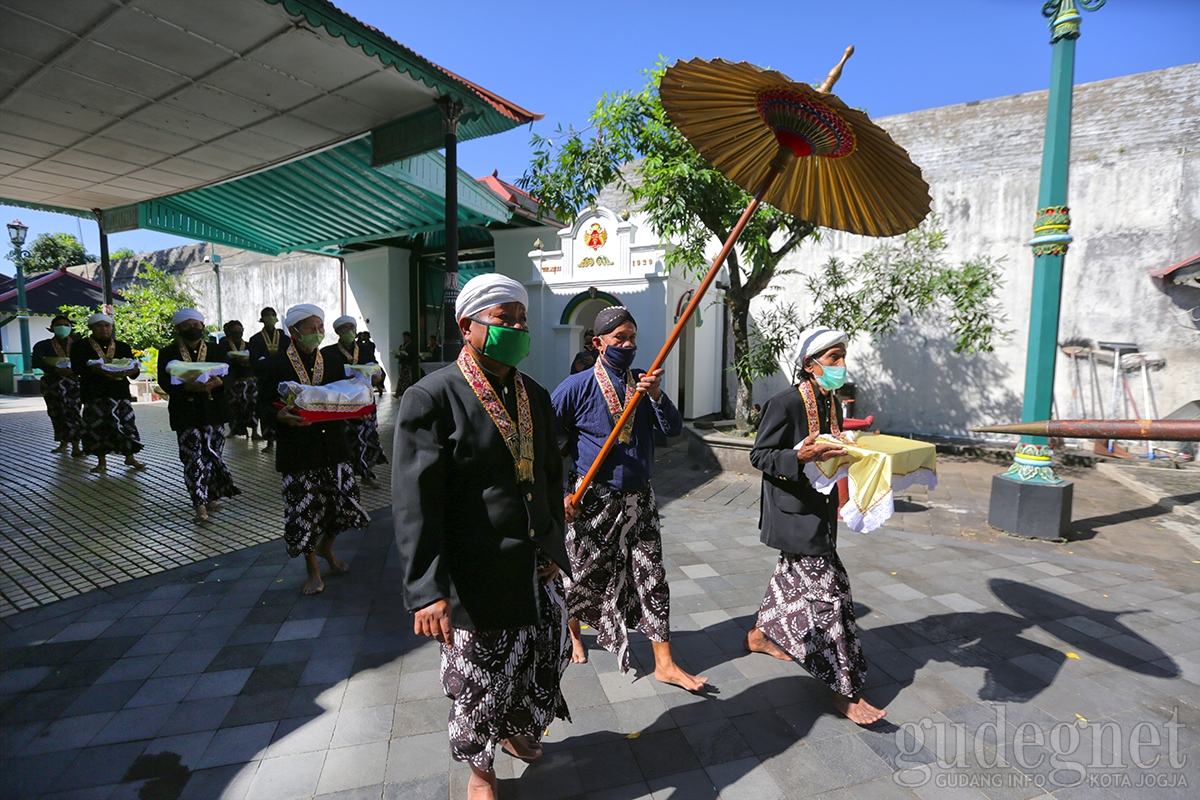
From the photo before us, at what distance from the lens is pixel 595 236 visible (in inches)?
491

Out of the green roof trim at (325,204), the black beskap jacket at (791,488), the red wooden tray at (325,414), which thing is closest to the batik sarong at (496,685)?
the black beskap jacket at (791,488)

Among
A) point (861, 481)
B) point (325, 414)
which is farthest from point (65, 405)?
point (861, 481)

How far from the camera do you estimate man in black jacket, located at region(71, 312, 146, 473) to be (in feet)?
23.2

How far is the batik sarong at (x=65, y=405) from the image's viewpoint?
8.45 m

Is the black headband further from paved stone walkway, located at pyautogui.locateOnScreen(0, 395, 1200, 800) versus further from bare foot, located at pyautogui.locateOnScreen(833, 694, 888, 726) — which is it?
bare foot, located at pyautogui.locateOnScreen(833, 694, 888, 726)

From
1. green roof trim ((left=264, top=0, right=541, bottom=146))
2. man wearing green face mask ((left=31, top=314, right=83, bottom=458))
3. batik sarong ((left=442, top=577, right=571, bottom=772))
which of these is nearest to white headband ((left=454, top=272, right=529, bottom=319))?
batik sarong ((left=442, top=577, right=571, bottom=772))

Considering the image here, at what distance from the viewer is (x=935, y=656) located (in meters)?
3.33

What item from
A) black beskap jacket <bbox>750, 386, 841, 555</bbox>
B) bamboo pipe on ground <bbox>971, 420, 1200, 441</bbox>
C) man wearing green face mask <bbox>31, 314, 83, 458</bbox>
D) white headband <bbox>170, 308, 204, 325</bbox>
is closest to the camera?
bamboo pipe on ground <bbox>971, 420, 1200, 441</bbox>

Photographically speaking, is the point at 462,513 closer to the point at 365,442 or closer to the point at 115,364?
the point at 365,442

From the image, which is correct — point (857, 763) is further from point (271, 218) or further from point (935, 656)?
point (271, 218)

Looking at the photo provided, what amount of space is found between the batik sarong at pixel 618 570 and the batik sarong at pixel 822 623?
653 millimetres

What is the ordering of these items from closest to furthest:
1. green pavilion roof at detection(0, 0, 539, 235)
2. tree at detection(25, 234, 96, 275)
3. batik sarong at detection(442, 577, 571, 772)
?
batik sarong at detection(442, 577, 571, 772) → green pavilion roof at detection(0, 0, 539, 235) → tree at detection(25, 234, 96, 275)

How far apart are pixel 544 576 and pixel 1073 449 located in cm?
1163

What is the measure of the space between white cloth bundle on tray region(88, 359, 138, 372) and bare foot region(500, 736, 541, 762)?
7.48 meters
